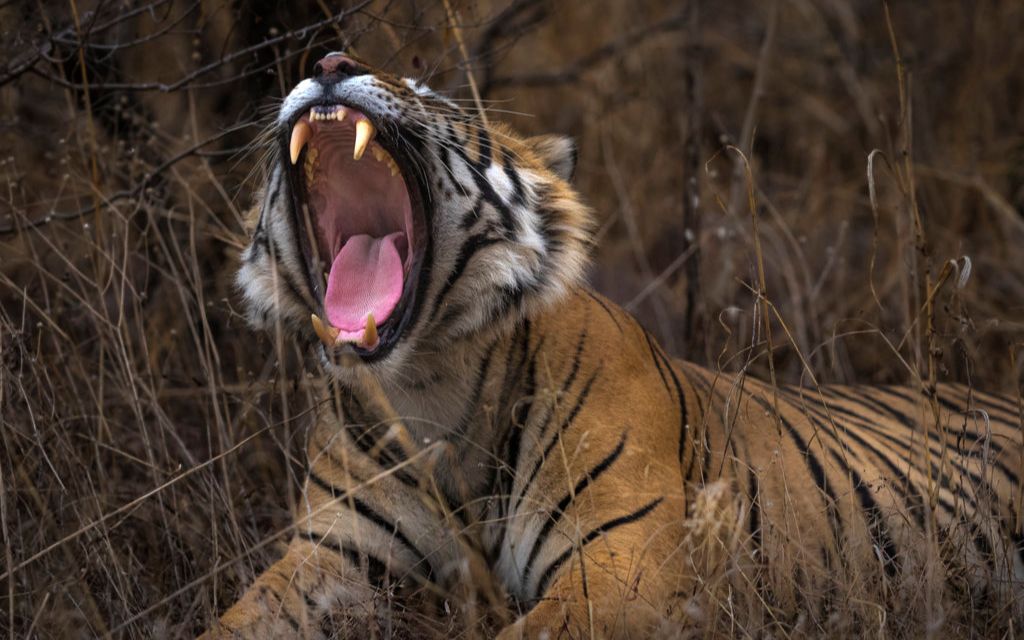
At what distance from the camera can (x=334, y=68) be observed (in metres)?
2.69

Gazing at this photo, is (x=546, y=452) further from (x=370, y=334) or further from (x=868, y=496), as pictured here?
(x=868, y=496)

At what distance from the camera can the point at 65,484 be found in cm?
309

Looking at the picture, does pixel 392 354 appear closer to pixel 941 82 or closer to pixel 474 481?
pixel 474 481

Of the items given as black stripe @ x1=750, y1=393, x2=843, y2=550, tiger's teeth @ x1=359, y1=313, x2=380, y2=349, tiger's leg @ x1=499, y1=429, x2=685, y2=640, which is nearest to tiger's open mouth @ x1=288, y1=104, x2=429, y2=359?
tiger's teeth @ x1=359, y1=313, x2=380, y2=349

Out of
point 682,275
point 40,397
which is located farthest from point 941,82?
point 40,397

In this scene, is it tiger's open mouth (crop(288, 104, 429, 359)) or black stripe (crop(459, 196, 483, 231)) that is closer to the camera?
tiger's open mouth (crop(288, 104, 429, 359))

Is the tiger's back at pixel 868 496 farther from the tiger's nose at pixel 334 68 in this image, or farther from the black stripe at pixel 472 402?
the tiger's nose at pixel 334 68

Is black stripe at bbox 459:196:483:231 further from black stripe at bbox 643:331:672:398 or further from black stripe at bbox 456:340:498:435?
black stripe at bbox 643:331:672:398

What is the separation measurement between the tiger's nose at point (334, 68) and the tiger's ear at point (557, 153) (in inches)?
22.5

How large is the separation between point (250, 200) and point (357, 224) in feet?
3.53

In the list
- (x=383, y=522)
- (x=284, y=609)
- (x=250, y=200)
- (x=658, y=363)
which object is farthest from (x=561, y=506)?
(x=250, y=200)

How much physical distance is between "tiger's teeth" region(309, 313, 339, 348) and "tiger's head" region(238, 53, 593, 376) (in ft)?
0.04

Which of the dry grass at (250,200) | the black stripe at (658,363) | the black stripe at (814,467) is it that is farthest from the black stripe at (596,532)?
the black stripe at (814,467)

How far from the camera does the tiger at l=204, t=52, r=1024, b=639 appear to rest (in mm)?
2613
